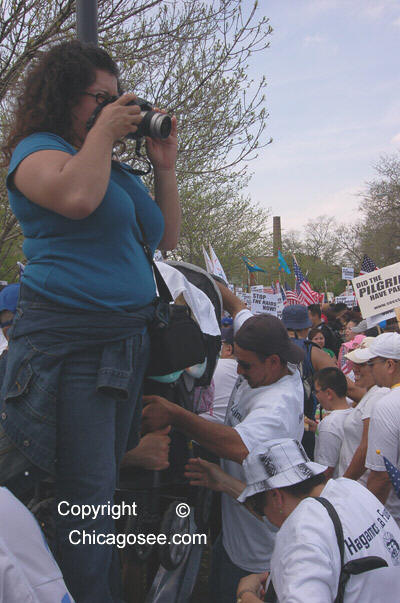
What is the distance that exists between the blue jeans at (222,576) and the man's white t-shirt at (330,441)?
4.31 ft

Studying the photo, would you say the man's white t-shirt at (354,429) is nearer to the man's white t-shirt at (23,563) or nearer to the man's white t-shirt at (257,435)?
the man's white t-shirt at (257,435)

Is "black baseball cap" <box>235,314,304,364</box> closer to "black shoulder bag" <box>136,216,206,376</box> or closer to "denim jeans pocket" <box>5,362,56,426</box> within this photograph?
"black shoulder bag" <box>136,216,206,376</box>

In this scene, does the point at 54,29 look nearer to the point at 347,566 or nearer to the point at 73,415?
the point at 73,415

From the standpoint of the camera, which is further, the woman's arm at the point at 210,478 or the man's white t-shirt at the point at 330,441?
the man's white t-shirt at the point at 330,441

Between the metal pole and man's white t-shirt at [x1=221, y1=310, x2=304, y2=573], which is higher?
the metal pole

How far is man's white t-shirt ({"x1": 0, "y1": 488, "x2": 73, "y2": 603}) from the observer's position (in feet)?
3.35

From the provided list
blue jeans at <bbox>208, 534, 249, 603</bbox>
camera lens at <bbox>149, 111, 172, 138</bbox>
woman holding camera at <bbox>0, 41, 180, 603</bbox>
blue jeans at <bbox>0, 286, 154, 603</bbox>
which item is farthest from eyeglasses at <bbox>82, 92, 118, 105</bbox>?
blue jeans at <bbox>208, 534, 249, 603</bbox>

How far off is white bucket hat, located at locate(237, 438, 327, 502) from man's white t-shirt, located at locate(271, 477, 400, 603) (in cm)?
22

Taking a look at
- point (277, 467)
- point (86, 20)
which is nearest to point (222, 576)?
point (277, 467)

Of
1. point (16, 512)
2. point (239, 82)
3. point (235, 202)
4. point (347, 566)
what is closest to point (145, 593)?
point (347, 566)

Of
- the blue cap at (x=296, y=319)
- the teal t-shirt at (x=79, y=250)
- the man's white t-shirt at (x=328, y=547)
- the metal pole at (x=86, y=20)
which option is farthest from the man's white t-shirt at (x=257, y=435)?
the blue cap at (x=296, y=319)

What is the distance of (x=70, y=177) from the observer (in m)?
1.43

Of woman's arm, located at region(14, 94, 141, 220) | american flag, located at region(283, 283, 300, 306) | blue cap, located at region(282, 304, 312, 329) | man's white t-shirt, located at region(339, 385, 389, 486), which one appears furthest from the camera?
american flag, located at region(283, 283, 300, 306)

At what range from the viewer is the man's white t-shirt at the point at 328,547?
161 centimetres
